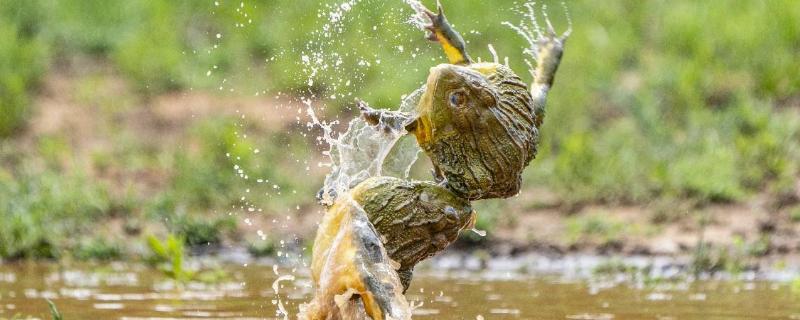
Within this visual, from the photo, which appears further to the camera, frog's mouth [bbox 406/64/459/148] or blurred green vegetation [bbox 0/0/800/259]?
blurred green vegetation [bbox 0/0/800/259]

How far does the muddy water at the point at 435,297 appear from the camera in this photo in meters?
6.96

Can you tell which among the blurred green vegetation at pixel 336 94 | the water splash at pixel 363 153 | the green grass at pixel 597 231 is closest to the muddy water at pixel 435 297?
the green grass at pixel 597 231

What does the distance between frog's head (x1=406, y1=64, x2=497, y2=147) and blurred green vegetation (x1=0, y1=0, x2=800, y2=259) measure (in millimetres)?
5216

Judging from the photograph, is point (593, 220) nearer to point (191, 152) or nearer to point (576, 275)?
point (576, 275)

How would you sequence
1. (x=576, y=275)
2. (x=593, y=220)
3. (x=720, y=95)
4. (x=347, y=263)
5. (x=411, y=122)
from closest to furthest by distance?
(x=347, y=263), (x=411, y=122), (x=576, y=275), (x=593, y=220), (x=720, y=95)

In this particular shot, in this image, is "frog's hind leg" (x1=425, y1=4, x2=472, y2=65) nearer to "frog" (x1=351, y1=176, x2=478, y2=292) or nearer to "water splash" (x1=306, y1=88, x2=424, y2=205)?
"water splash" (x1=306, y1=88, x2=424, y2=205)

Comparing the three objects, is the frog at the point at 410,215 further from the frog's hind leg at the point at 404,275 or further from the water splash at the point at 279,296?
the water splash at the point at 279,296

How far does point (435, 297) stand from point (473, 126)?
3.14 meters

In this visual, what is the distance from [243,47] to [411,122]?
29.1 feet

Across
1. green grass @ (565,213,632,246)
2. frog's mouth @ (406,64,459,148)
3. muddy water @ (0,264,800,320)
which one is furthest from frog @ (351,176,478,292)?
green grass @ (565,213,632,246)

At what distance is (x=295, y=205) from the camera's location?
1108 centimetres

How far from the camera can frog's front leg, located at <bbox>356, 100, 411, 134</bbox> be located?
4.84 meters

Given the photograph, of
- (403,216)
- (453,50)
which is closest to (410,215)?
(403,216)

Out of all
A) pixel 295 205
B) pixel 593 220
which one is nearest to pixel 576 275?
pixel 593 220
